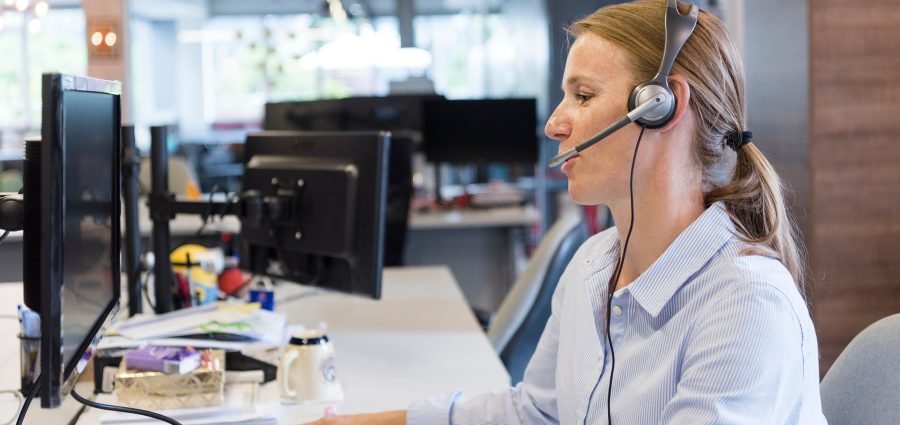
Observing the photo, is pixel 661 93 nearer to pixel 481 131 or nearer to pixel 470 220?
pixel 470 220

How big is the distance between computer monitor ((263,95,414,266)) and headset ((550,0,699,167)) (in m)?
2.24

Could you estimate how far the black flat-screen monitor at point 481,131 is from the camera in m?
4.88

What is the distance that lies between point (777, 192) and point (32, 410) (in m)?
1.09

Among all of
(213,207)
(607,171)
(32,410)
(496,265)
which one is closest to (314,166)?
(213,207)

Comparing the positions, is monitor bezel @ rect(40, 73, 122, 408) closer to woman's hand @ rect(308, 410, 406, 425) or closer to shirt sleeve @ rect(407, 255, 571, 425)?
woman's hand @ rect(308, 410, 406, 425)

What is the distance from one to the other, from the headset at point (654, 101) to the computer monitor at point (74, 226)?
551 millimetres

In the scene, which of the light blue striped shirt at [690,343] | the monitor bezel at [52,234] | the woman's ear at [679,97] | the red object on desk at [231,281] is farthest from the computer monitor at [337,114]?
the monitor bezel at [52,234]

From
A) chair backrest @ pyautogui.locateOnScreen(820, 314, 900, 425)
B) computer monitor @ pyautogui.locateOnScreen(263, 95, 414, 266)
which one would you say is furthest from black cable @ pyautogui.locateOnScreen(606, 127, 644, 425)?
computer monitor @ pyautogui.locateOnScreen(263, 95, 414, 266)

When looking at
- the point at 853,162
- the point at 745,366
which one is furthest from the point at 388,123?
the point at 745,366

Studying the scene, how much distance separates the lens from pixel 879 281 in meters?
2.51

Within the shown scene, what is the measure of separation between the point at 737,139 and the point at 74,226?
30.6 inches

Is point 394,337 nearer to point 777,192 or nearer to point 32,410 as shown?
point 32,410

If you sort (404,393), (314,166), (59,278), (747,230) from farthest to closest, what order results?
(314,166) < (404,393) < (747,230) < (59,278)

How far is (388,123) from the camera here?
15.5 ft
